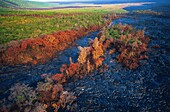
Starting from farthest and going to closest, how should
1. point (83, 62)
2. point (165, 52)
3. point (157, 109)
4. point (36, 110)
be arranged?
point (165, 52)
point (83, 62)
point (157, 109)
point (36, 110)

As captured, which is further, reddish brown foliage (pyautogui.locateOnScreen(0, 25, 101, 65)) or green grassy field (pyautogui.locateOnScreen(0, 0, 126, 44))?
green grassy field (pyautogui.locateOnScreen(0, 0, 126, 44))

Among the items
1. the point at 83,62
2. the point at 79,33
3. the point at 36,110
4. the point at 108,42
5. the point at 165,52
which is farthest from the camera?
the point at 79,33

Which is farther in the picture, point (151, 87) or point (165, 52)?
point (165, 52)

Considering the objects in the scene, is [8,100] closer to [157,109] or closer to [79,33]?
[157,109]

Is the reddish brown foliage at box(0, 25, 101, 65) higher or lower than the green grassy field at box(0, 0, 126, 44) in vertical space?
lower

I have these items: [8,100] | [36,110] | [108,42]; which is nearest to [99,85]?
[36,110]

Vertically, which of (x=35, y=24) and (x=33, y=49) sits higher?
(x=35, y=24)

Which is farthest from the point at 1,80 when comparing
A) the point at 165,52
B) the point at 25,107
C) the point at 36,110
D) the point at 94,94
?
the point at 165,52

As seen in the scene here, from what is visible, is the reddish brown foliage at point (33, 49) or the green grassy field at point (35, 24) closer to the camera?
the reddish brown foliage at point (33, 49)

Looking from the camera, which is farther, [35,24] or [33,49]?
[35,24]

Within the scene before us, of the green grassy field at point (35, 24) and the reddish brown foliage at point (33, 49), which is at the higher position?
the green grassy field at point (35, 24)

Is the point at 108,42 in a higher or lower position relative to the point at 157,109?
higher
